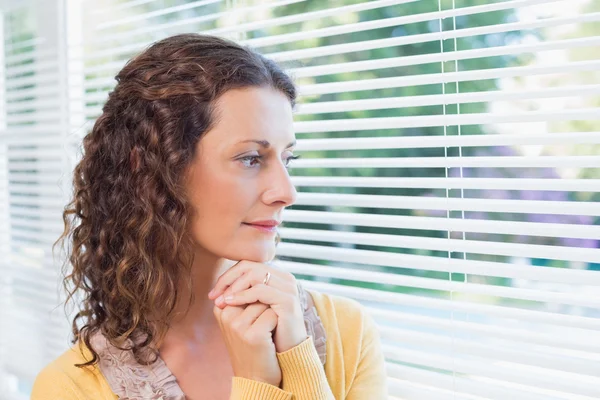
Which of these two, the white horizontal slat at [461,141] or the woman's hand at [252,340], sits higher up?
the white horizontal slat at [461,141]

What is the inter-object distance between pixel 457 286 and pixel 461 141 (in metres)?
0.28

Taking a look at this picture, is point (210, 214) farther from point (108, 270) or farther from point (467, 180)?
point (467, 180)

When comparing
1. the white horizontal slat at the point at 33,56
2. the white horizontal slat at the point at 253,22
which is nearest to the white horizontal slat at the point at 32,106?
the white horizontal slat at the point at 33,56

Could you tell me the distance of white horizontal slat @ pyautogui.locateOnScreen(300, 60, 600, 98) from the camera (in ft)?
3.50

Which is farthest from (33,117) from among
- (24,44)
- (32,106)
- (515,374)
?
(515,374)

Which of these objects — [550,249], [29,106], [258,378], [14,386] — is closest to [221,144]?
[258,378]

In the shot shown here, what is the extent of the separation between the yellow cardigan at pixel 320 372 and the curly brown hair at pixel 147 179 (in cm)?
6

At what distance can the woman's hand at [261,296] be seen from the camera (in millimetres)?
1229

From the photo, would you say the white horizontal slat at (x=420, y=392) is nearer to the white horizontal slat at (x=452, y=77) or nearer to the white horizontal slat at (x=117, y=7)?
the white horizontal slat at (x=452, y=77)

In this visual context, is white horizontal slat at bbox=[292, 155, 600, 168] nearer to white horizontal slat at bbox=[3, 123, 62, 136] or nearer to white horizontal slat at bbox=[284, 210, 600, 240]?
white horizontal slat at bbox=[284, 210, 600, 240]

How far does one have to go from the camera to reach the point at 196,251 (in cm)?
133

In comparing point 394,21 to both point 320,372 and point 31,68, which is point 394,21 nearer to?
point 320,372

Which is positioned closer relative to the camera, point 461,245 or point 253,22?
point 461,245

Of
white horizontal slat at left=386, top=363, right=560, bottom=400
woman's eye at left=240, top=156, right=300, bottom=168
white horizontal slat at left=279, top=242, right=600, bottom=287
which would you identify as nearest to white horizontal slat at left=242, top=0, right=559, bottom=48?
woman's eye at left=240, top=156, right=300, bottom=168
